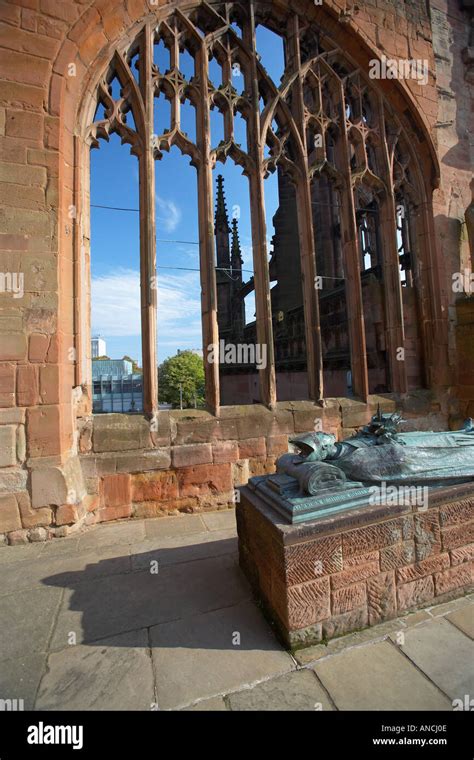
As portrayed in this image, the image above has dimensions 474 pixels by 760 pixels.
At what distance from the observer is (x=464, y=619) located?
217cm

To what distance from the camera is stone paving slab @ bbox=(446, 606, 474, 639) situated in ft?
6.78

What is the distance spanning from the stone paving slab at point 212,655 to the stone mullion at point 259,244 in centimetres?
299

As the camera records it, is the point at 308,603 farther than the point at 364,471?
No

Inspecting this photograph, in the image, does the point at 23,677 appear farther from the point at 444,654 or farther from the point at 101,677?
the point at 444,654

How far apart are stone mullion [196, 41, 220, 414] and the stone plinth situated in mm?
2297

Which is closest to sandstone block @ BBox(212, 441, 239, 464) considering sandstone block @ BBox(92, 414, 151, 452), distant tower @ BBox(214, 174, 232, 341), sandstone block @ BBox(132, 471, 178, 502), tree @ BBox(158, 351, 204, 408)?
sandstone block @ BBox(132, 471, 178, 502)

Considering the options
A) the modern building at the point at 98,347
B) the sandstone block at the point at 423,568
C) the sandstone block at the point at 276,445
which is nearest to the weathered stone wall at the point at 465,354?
the sandstone block at the point at 276,445

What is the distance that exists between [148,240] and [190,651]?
4.20 meters

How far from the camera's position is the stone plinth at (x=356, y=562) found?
1.99 metres

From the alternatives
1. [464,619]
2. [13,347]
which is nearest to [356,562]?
[464,619]

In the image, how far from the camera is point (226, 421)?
15.1 ft

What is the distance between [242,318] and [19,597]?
1504cm

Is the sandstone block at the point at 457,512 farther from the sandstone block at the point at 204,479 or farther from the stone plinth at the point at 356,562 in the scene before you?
the sandstone block at the point at 204,479

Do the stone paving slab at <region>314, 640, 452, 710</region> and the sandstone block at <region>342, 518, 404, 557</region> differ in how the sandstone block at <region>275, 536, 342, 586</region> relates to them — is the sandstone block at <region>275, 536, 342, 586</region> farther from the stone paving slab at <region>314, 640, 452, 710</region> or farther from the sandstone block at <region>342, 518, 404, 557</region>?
the stone paving slab at <region>314, 640, 452, 710</region>
